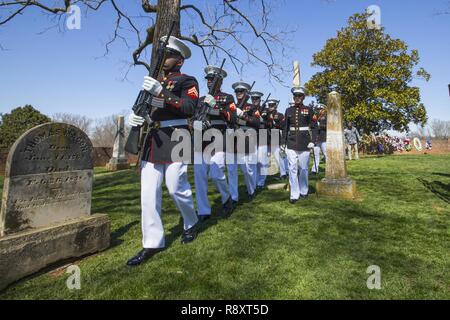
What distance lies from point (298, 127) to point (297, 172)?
0.94 m

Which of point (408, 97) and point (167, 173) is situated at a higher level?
point (408, 97)

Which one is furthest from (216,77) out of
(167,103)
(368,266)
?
(368,266)

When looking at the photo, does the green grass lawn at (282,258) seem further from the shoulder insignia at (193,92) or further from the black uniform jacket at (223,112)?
the shoulder insignia at (193,92)

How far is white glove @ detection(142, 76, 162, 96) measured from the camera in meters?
3.64

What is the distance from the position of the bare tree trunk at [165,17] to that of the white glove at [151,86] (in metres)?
5.93

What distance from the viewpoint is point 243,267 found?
347 cm

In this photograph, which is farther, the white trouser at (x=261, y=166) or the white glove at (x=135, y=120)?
the white trouser at (x=261, y=166)

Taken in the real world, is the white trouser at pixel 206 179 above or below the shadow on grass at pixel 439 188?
above

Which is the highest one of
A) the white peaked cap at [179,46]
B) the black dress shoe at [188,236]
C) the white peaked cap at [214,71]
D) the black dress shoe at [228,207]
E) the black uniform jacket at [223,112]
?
the white peaked cap at [214,71]

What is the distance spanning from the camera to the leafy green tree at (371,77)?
867 inches

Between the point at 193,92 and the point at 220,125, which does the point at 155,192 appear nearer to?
the point at 193,92

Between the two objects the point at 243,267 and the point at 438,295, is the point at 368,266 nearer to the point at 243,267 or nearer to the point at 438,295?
the point at 438,295

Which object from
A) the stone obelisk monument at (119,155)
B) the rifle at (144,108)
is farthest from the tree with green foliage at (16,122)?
the rifle at (144,108)

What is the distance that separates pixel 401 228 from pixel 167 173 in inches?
134
